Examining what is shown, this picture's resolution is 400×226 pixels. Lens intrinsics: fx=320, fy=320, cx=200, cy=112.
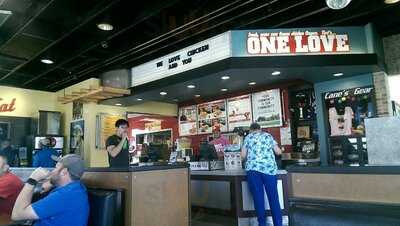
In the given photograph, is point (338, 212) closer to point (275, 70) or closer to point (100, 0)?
point (275, 70)

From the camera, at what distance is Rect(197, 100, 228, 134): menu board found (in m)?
8.12

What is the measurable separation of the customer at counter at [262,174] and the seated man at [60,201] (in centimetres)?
293

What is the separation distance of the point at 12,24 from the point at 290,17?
477 cm

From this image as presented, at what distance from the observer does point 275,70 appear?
5598 mm

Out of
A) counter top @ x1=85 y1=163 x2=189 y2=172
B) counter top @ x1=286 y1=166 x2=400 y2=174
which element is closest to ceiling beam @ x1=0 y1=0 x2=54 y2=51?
counter top @ x1=85 y1=163 x2=189 y2=172

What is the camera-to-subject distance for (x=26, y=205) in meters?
2.22

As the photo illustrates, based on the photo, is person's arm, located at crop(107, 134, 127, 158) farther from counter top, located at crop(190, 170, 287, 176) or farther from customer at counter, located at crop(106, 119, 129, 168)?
counter top, located at crop(190, 170, 287, 176)

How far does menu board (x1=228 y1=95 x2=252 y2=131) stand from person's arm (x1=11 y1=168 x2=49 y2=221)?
566cm

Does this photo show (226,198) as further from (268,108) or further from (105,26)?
(105,26)

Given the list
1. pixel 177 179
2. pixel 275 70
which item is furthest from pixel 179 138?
pixel 177 179

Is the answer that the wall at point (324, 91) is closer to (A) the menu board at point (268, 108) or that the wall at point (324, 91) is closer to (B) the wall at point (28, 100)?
(A) the menu board at point (268, 108)

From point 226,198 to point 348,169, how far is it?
354 cm

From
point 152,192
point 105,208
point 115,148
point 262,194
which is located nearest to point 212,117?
point 262,194

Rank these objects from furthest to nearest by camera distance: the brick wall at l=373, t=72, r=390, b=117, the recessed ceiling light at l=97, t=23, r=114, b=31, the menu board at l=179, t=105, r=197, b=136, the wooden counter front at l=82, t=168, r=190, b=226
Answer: the menu board at l=179, t=105, r=197, b=136, the brick wall at l=373, t=72, r=390, b=117, the recessed ceiling light at l=97, t=23, r=114, b=31, the wooden counter front at l=82, t=168, r=190, b=226
